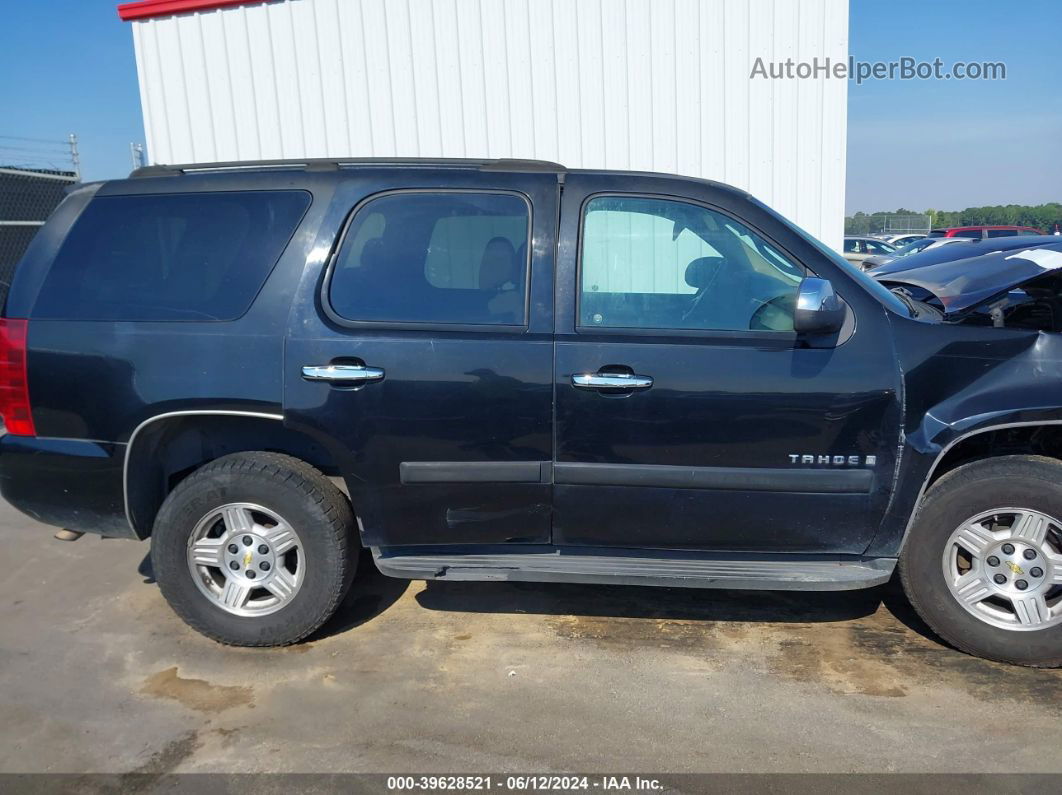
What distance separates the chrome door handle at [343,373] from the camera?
10.6 feet

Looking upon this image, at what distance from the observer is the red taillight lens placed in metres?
3.44

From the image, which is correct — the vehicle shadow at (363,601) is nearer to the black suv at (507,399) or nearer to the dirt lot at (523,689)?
the dirt lot at (523,689)

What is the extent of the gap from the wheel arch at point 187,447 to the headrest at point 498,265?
959 mm

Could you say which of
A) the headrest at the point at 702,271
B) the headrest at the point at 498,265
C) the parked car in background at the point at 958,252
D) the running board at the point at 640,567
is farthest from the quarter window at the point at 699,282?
the parked car in background at the point at 958,252

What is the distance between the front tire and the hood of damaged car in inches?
32.9

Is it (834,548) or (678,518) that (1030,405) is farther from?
(678,518)

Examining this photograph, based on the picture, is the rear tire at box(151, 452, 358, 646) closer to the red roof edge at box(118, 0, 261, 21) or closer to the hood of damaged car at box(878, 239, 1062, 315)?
the hood of damaged car at box(878, 239, 1062, 315)

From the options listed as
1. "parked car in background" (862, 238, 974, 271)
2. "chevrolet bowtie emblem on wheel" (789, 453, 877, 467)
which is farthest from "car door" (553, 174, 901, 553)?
"parked car in background" (862, 238, 974, 271)

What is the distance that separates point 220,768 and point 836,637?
8.31 feet

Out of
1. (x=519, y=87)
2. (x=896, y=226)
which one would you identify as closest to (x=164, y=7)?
(x=519, y=87)

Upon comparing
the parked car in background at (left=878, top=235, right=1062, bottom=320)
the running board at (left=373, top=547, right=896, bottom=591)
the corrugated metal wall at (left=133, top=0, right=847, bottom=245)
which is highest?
the corrugated metal wall at (left=133, top=0, right=847, bottom=245)

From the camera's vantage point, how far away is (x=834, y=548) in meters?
3.32

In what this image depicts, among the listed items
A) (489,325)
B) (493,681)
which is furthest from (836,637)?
(489,325)

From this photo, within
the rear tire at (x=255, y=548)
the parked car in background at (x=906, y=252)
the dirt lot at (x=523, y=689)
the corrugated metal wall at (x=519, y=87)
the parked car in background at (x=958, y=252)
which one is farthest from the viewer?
the corrugated metal wall at (x=519, y=87)
